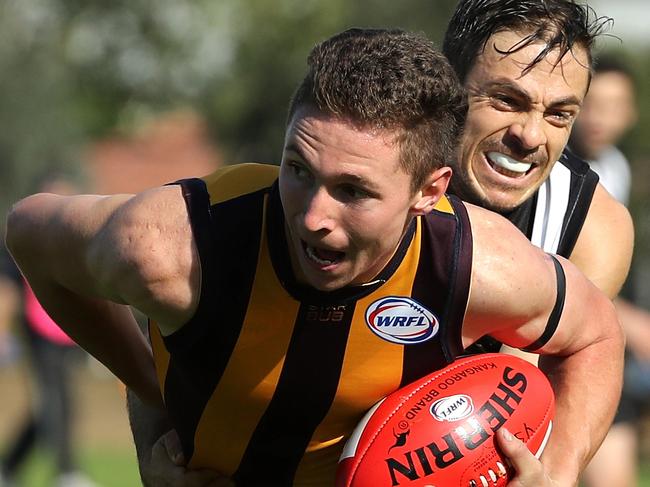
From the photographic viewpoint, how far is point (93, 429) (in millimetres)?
18828

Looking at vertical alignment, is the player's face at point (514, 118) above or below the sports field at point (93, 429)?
above

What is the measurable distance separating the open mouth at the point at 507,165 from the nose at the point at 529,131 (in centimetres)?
7

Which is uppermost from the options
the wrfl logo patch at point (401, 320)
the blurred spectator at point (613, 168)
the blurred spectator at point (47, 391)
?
the wrfl logo patch at point (401, 320)

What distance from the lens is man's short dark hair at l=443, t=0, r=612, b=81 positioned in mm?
5059

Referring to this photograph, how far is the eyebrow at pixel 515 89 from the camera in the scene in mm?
5004

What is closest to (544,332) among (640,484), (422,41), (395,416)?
(395,416)

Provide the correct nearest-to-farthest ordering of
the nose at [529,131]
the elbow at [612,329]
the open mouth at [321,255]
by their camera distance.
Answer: the open mouth at [321,255]
the elbow at [612,329]
the nose at [529,131]

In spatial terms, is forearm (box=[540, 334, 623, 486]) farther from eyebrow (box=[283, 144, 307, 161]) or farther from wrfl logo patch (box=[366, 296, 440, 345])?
eyebrow (box=[283, 144, 307, 161])

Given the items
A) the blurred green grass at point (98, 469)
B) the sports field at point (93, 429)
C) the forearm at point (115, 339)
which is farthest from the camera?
the sports field at point (93, 429)

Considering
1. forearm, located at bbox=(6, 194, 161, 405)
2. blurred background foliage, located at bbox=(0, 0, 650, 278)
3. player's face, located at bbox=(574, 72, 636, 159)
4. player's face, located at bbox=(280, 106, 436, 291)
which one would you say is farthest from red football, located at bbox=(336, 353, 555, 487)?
blurred background foliage, located at bbox=(0, 0, 650, 278)

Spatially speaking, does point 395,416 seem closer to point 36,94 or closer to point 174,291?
point 174,291

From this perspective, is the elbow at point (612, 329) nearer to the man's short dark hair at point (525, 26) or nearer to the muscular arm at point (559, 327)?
the muscular arm at point (559, 327)

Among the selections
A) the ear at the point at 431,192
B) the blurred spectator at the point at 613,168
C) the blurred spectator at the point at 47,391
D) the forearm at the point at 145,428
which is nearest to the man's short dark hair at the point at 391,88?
the ear at the point at 431,192

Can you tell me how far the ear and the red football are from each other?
59 centimetres
